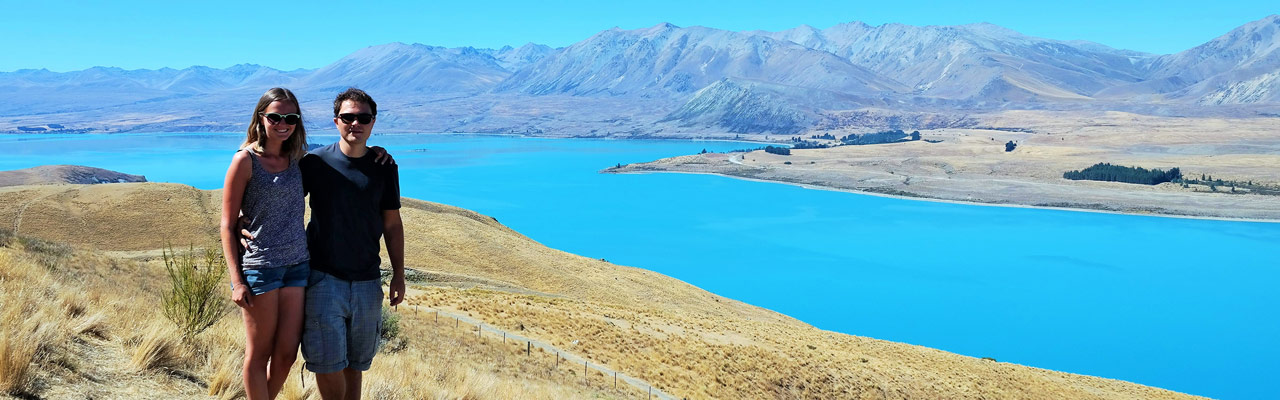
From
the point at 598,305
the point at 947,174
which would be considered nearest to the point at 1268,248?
the point at 947,174

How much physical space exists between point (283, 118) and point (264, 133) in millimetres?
117

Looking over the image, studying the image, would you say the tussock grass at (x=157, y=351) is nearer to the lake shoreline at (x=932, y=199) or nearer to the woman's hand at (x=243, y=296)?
the woman's hand at (x=243, y=296)

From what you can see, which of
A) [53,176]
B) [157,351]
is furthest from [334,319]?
[53,176]

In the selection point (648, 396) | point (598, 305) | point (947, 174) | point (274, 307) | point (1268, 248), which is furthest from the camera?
point (947, 174)

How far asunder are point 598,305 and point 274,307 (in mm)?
18897

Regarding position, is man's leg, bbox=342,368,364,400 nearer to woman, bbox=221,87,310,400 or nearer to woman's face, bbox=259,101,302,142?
woman, bbox=221,87,310,400

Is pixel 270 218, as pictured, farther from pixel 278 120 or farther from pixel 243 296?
pixel 278 120

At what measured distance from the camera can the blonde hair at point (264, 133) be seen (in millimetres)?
3988

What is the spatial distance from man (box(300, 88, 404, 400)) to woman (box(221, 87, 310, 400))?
0.08 metres

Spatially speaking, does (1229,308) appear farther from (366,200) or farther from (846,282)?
(366,200)

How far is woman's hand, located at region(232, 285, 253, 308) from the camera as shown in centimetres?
385

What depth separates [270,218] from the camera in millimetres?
3941

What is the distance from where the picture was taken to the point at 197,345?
594 centimetres

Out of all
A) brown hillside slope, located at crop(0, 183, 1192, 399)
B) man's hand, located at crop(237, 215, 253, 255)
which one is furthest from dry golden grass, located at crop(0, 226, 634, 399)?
brown hillside slope, located at crop(0, 183, 1192, 399)
